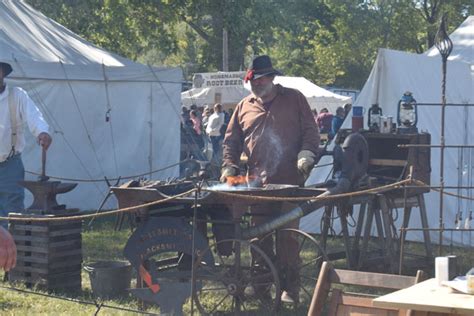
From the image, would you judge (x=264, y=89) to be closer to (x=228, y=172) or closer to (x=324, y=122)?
(x=228, y=172)

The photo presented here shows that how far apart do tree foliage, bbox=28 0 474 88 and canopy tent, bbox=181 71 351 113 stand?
92 centimetres

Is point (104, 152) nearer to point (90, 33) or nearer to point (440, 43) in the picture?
point (440, 43)

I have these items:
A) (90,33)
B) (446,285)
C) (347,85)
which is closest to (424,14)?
(347,85)

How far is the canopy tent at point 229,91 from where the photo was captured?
21016mm

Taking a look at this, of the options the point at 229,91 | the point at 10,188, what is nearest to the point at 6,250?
the point at 10,188

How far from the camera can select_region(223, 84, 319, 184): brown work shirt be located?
282 inches

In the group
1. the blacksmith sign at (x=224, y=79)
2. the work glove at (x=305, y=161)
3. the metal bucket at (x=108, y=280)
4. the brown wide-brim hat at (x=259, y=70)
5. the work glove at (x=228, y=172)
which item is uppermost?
the brown wide-brim hat at (x=259, y=70)

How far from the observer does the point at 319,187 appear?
289 inches

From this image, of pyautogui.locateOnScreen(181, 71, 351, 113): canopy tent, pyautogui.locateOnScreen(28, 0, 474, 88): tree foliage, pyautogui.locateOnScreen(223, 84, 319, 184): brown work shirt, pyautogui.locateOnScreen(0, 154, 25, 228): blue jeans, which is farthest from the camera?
pyautogui.locateOnScreen(181, 71, 351, 113): canopy tent

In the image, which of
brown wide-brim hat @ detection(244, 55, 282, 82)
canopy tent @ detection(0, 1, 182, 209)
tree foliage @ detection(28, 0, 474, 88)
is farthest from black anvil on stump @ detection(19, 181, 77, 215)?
tree foliage @ detection(28, 0, 474, 88)

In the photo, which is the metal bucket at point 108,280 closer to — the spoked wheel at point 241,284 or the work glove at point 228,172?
the spoked wheel at point 241,284

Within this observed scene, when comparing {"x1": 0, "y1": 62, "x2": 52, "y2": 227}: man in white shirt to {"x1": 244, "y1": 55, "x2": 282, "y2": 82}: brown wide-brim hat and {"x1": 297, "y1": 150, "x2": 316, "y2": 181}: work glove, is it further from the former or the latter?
{"x1": 297, "y1": 150, "x2": 316, "y2": 181}: work glove

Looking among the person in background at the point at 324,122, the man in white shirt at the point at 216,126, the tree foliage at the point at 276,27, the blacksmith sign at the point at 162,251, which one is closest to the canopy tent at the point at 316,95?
the tree foliage at the point at 276,27

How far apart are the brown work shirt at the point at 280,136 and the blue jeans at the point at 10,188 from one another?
231 cm
